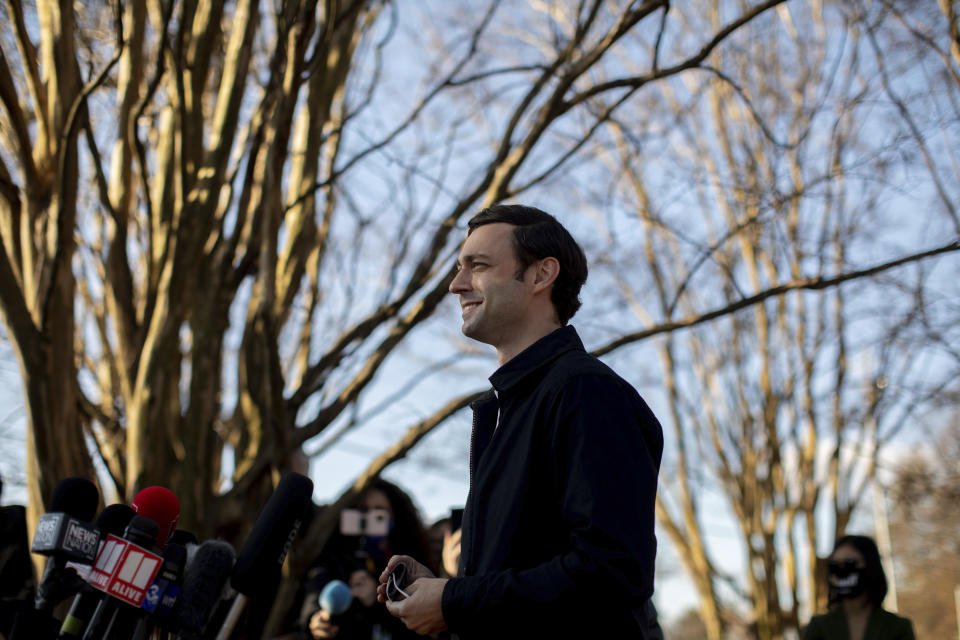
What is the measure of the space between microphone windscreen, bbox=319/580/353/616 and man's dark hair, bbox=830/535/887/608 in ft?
8.49

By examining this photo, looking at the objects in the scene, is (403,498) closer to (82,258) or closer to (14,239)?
(14,239)

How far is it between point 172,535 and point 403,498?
2.81 metres

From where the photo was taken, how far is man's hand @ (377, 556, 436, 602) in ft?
7.13

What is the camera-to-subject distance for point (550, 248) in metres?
2.46

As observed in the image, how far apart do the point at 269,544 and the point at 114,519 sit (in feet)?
1.30

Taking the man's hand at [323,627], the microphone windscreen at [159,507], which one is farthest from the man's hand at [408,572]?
the man's hand at [323,627]

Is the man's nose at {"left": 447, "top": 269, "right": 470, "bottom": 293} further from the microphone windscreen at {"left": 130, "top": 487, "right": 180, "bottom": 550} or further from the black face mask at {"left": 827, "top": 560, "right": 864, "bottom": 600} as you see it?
the black face mask at {"left": 827, "top": 560, "right": 864, "bottom": 600}

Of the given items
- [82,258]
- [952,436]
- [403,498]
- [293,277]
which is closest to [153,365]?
[293,277]

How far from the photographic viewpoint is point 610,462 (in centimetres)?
201

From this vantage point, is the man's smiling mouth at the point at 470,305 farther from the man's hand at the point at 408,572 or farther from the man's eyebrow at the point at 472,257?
the man's hand at the point at 408,572

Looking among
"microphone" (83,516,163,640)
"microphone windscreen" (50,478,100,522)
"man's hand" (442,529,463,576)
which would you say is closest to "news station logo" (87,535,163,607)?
"microphone" (83,516,163,640)

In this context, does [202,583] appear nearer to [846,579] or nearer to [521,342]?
[521,342]

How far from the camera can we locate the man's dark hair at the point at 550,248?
2463mm

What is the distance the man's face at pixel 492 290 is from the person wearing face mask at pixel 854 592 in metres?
3.57
